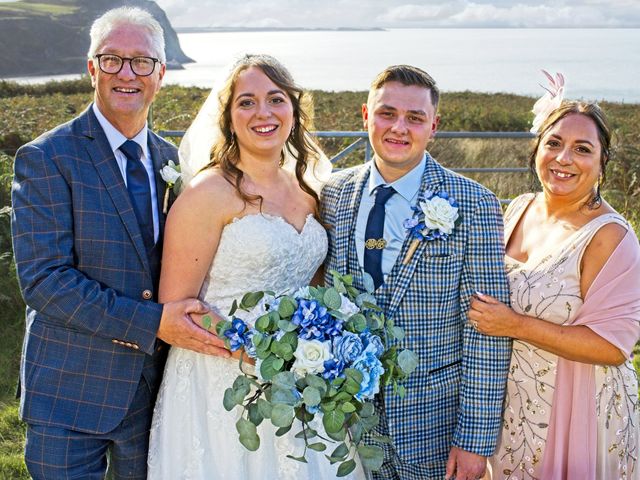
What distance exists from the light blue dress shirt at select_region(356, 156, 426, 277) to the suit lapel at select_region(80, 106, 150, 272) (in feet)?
3.16

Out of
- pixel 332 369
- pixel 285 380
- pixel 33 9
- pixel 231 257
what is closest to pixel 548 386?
pixel 332 369

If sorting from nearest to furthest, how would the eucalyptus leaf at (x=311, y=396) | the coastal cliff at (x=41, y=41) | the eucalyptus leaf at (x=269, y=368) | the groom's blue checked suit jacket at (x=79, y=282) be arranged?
the eucalyptus leaf at (x=311, y=396) < the eucalyptus leaf at (x=269, y=368) < the groom's blue checked suit jacket at (x=79, y=282) < the coastal cliff at (x=41, y=41)

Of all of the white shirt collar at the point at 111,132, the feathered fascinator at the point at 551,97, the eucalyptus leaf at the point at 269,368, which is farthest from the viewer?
the feathered fascinator at the point at 551,97

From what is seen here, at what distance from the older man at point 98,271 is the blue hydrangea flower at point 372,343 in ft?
2.22

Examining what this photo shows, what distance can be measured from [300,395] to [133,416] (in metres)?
1.11

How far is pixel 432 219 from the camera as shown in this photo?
3016 millimetres

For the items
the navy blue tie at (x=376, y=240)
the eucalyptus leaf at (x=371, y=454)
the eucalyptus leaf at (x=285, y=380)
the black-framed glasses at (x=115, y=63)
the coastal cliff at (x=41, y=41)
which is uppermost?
the coastal cliff at (x=41, y=41)

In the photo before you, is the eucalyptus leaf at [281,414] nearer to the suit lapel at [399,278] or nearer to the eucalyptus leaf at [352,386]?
the eucalyptus leaf at [352,386]

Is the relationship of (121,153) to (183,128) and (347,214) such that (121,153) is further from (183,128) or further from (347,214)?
(183,128)

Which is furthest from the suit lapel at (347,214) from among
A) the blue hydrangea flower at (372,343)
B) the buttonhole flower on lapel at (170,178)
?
the buttonhole flower on lapel at (170,178)

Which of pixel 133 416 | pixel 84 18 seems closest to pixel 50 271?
pixel 133 416

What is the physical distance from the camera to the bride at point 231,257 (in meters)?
3.09

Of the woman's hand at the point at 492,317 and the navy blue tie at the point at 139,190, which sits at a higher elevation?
the navy blue tie at the point at 139,190

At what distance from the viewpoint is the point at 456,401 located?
3305mm
